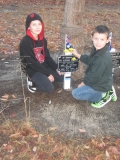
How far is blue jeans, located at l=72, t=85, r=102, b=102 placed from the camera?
3274 mm

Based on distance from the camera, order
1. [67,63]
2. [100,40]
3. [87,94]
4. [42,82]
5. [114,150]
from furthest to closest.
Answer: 1. [42,82]
2. [67,63]
3. [87,94]
4. [100,40]
5. [114,150]

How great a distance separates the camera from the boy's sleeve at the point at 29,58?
345cm

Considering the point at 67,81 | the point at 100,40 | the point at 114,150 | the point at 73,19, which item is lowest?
the point at 114,150

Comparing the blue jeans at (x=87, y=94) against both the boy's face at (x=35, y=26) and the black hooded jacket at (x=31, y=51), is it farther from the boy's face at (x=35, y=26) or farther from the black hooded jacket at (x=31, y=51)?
the boy's face at (x=35, y=26)

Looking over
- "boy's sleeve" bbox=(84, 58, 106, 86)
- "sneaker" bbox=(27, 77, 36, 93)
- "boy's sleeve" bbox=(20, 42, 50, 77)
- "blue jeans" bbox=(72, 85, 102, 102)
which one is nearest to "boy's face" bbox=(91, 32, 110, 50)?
"boy's sleeve" bbox=(84, 58, 106, 86)

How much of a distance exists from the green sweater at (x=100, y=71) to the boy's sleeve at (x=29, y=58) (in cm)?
87

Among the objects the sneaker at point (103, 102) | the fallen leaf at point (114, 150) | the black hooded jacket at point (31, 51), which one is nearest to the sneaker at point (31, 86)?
the black hooded jacket at point (31, 51)

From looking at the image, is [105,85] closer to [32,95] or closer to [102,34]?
[102,34]

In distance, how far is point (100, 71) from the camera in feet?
10.0

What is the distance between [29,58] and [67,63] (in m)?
0.65

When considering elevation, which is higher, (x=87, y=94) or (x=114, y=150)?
(x=87, y=94)

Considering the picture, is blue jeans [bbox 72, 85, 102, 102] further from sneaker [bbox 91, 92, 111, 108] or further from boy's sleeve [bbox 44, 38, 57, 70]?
boy's sleeve [bbox 44, 38, 57, 70]

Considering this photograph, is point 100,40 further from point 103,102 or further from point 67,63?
point 103,102

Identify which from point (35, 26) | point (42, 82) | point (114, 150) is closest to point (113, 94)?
→ point (114, 150)
